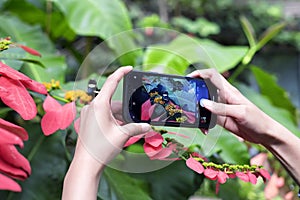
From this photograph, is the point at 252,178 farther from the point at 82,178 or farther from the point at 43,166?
the point at 43,166

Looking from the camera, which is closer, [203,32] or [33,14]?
[33,14]

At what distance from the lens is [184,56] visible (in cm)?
75

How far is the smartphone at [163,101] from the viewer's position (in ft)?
1.66

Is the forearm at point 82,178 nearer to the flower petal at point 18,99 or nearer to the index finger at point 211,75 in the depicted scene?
the flower petal at point 18,99

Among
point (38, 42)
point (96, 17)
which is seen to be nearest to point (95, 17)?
point (96, 17)

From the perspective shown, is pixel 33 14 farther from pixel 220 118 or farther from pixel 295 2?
pixel 295 2

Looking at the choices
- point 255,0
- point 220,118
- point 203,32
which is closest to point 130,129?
point 220,118

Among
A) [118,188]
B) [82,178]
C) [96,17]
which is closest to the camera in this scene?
[82,178]

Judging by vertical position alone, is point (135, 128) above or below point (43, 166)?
above

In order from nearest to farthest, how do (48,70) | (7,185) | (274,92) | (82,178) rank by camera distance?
(7,185) < (82,178) < (48,70) < (274,92)

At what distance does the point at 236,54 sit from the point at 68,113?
0.61 metres

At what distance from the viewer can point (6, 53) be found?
0.64 metres

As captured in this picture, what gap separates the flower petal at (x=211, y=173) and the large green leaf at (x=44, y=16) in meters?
0.76

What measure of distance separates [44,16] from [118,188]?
28.2 inches
